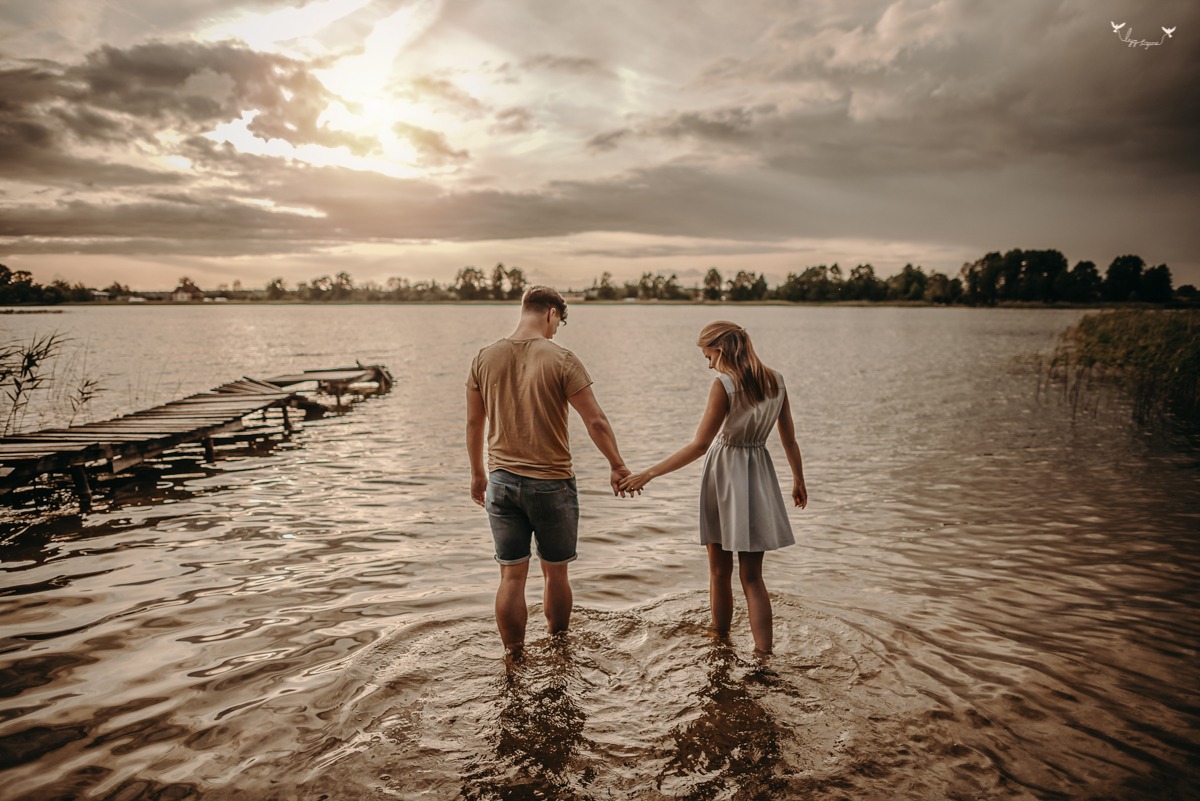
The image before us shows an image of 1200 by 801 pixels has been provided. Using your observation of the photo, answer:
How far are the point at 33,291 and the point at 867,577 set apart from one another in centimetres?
17058

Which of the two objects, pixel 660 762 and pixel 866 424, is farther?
pixel 866 424

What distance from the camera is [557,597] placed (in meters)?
5.64

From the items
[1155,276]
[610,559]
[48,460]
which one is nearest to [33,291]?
[48,460]

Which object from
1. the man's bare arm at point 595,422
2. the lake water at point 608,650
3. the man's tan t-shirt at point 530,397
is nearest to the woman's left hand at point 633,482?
the man's bare arm at point 595,422

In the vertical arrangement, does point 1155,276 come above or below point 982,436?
above

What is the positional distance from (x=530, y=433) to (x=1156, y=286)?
202043mm

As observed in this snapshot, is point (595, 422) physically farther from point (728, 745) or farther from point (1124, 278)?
point (1124, 278)

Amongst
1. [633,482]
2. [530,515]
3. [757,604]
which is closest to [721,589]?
[757,604]

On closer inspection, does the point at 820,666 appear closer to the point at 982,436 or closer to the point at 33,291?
the point at 982,436

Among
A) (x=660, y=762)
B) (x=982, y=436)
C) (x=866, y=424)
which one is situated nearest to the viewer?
(x=660, y=762)

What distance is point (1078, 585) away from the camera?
744cm

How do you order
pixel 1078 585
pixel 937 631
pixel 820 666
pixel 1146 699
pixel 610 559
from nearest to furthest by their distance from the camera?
pixel 1146 699
pixel 820 666
pixel 937 631
pixel 1078 585
pixel 610 559

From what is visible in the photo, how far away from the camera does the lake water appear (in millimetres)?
4164

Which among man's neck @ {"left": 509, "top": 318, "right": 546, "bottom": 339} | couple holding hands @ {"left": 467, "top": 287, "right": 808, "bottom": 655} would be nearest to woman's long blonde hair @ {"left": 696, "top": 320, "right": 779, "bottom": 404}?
couple holding hands @ {"left": 467, "top": 287, "right": 808, "bottom": 655}
